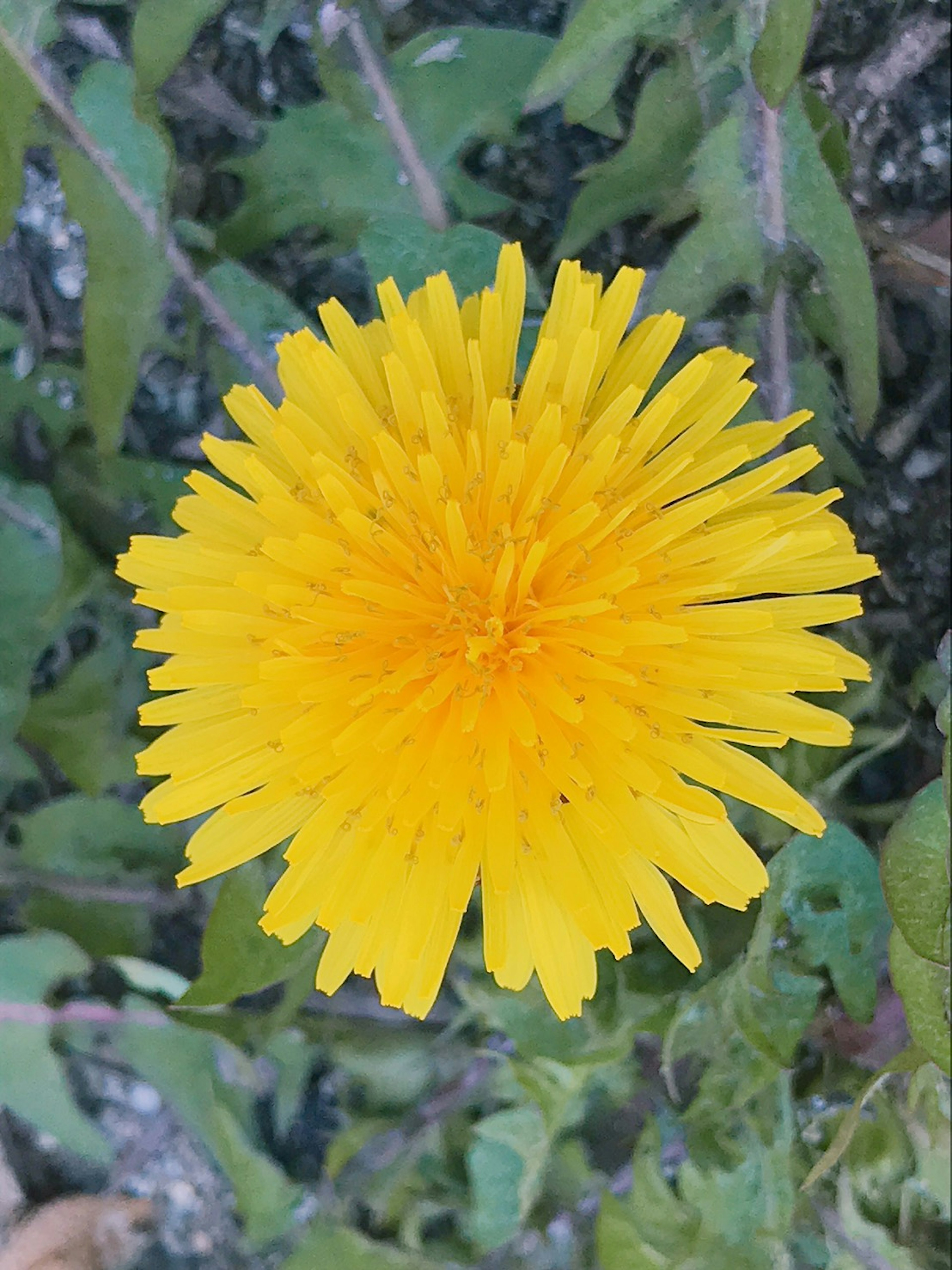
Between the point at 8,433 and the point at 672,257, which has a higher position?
the point at 8,433

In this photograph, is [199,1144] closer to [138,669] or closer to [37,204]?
[138,669]

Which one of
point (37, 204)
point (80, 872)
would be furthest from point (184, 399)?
point (80, 872)

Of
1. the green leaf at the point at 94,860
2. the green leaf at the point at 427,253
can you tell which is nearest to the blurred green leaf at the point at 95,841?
the green leaf at the point at 94,860

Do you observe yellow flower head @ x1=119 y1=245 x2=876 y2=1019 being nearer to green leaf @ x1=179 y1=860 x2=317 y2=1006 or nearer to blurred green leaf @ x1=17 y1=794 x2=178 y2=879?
green leaf @ x1=179 y1=860 x2=317 y2=1006

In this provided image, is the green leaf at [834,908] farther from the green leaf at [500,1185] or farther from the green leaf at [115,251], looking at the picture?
the green leaf at [115,251]

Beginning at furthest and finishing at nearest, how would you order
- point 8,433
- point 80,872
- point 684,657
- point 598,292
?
point 80,872, point 8,433, point 598,292, point 684,657

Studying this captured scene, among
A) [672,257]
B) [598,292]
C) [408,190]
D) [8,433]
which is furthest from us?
[8,433]
